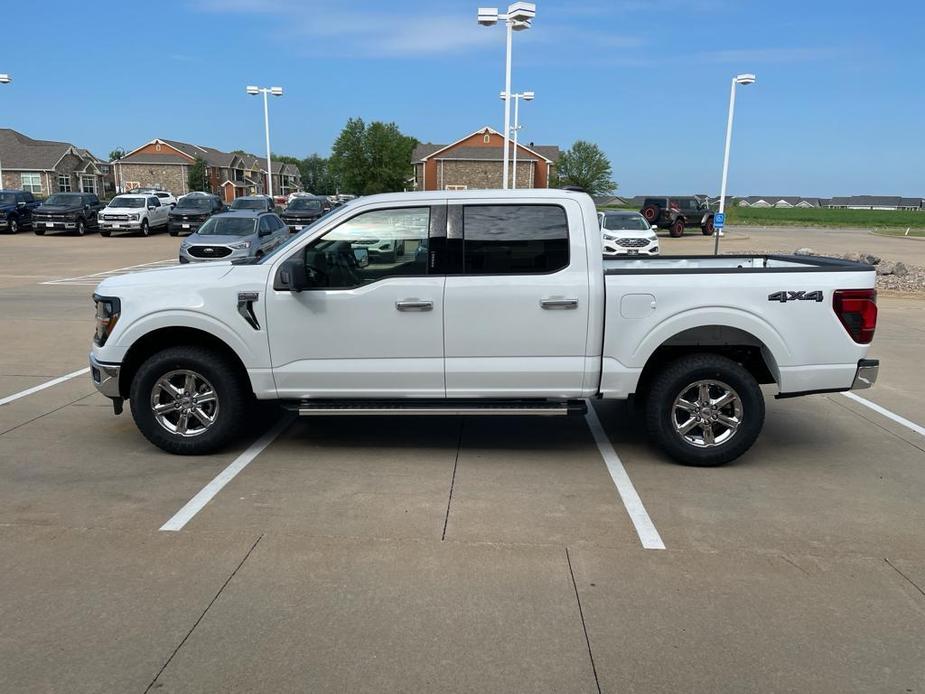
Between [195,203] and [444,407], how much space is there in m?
34.6

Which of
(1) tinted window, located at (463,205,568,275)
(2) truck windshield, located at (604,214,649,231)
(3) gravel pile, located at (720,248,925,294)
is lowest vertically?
(3) gravel pile, located at (720,248,925,294)

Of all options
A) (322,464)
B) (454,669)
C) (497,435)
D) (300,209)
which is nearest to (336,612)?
(454,669)

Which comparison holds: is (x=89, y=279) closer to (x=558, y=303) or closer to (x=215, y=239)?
(x=215, y=239)

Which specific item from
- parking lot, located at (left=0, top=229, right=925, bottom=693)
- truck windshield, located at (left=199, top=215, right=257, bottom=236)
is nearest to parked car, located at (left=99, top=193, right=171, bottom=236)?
truck windshield, located at (left=199, top=215, right=257, bottom=236)

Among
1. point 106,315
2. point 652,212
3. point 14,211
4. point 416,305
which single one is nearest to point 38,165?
point 14,211

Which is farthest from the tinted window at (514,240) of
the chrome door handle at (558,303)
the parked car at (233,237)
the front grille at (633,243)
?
the front grille at (633,243)

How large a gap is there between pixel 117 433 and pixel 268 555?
2.91 metres

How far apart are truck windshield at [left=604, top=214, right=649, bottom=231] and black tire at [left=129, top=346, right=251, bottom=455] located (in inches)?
822

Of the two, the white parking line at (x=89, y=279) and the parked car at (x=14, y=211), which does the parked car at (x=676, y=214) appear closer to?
the white parking line at (x=89, y=279)

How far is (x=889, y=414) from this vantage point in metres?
7.18

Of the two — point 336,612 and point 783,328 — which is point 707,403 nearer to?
point 783,328

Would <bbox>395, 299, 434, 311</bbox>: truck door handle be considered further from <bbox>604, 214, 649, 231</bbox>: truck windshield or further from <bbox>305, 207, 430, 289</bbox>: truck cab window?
<bbox>604, 214, 649, 231</bbox>: truck windshield

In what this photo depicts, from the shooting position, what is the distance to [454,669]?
10.3 ft

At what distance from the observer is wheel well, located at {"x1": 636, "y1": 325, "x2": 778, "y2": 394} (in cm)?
543
